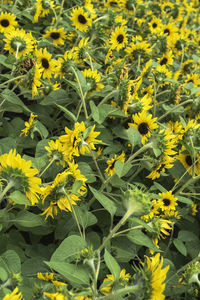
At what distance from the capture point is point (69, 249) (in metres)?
0.99

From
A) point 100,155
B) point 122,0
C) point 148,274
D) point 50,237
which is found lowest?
point 50,237

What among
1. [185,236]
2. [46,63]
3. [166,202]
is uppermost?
[46,63]

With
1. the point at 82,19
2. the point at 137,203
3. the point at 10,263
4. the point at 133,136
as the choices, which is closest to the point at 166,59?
the point at 82,19

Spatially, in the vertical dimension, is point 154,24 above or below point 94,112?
above

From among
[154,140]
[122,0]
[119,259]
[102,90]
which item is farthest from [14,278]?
[122,0]

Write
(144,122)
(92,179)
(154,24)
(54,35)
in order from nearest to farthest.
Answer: (92,179)
(144,122)
(54,35)
(154,24)

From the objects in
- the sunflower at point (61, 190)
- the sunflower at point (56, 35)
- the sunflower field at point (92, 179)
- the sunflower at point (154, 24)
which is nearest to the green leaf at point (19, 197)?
the sunflower field at point (92, 179)

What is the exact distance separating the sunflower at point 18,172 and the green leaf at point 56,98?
69 centimetres

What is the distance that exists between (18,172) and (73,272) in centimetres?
33

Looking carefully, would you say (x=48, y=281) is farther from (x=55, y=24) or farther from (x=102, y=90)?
(x=55, y=24)

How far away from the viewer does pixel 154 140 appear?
131 cm

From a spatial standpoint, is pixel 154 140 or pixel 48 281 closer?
pixel 48 281

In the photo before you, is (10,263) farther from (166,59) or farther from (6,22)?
(166,59)

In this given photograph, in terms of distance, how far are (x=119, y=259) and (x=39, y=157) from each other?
1.64 ft
